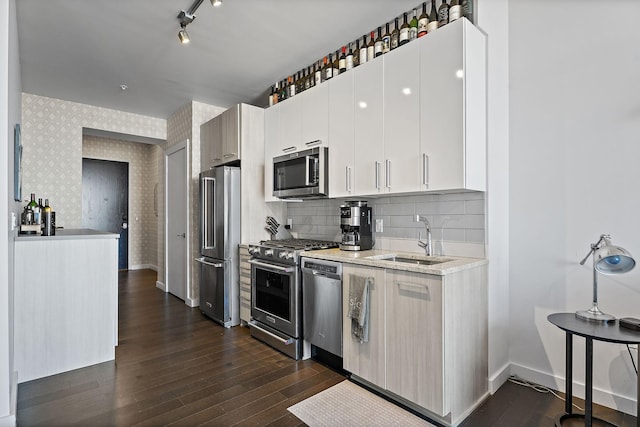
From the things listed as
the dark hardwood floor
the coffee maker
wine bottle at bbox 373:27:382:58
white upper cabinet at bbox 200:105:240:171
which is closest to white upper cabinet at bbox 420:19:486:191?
wine bottle at bbox 373:27:382:58

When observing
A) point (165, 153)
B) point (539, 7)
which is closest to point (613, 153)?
point (539, 7)

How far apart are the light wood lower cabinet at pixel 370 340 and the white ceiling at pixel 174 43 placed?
201 cm

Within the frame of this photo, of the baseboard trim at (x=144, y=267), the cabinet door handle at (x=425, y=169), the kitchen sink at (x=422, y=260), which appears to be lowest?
the baseboard trim at (x=144, y=267)

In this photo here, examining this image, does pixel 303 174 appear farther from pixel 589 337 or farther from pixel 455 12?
pixel 589 337

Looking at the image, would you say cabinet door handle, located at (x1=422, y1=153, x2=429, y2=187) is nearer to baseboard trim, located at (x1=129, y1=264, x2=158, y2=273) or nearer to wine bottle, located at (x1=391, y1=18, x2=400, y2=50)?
wine bottle, located at (x1=391, y1=18, x2=400, y2=50)

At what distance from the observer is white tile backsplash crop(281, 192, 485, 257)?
95.0 inches

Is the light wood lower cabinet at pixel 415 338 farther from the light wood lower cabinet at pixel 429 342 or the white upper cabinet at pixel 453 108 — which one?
the white upper cabinet at pixel 453 108

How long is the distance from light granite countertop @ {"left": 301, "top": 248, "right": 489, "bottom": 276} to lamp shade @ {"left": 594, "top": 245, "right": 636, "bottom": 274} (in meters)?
0.60

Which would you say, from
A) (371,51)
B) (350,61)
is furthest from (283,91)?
(371,51)

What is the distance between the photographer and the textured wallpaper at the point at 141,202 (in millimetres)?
7203

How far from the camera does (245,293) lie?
365 centimetres

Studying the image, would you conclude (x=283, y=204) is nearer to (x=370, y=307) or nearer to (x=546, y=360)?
(x=370, y=307)

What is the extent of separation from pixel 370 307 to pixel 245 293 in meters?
1.79

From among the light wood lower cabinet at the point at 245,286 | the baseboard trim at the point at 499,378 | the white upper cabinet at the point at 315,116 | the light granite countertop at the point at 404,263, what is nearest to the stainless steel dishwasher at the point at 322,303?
the light granite countertop at the point at 404,263
